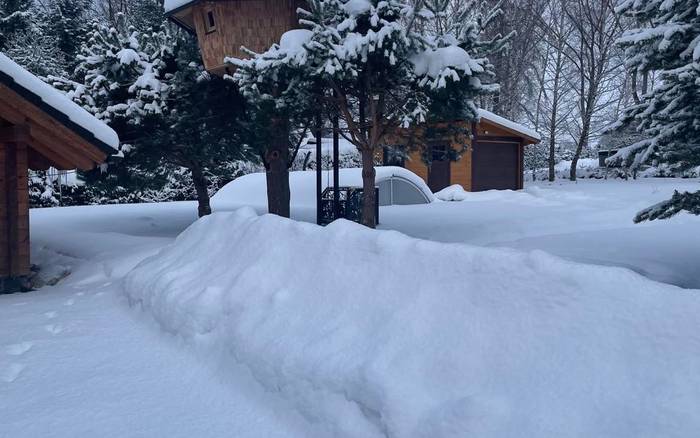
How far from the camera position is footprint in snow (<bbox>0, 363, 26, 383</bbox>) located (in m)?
3.90

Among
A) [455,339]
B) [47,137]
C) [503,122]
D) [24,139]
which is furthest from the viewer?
[503,122]

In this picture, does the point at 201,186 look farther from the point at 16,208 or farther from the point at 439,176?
the point at 439,176

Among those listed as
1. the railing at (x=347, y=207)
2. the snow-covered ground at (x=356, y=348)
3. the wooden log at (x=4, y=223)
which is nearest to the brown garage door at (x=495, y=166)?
the railing at (x=347, y=207)

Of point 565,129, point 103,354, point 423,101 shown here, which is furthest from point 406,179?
point 565,129

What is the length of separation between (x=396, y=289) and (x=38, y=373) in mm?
2723

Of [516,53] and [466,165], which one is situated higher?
[516,53]

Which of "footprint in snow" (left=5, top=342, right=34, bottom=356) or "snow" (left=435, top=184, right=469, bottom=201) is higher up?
"snow" (left=435, top=184, right=469, bottom=201)

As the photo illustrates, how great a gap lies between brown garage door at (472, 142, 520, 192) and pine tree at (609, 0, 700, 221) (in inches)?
715

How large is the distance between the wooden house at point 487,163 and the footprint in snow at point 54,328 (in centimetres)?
1956

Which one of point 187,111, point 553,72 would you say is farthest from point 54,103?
point 553,72

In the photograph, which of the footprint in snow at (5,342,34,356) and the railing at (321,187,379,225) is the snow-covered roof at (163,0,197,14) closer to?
the railing at (321,187,379,225)

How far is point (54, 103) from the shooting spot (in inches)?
280

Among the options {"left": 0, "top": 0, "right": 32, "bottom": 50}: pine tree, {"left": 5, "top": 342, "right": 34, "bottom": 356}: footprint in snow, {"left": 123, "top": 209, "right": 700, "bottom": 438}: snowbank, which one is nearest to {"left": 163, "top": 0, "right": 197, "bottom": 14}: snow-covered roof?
{"left": 5, "top": 342, "right": 34, "bottom": 356}: footprint in snow

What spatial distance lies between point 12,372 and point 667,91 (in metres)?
7.23
